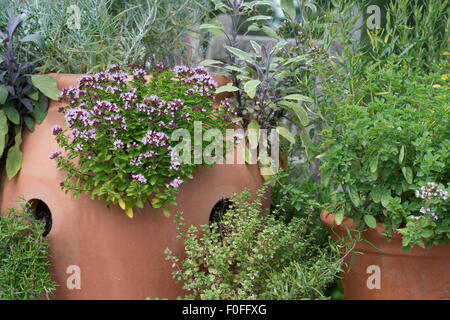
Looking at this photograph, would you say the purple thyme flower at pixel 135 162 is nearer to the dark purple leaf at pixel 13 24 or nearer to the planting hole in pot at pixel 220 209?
the planting hole in pot at pixel 220 209

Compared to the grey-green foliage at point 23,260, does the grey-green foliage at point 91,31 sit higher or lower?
higher

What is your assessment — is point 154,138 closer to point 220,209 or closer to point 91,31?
point 220,209

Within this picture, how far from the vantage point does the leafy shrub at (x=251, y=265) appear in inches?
67.0

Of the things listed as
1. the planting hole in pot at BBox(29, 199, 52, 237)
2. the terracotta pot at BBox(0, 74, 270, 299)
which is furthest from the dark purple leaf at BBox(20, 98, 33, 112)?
the planting hole in pot at BBox(29, 199, 52, 237)

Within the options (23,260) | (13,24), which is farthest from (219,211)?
(13,24)

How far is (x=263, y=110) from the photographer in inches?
90.5

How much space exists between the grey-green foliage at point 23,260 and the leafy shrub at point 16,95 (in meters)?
0.31

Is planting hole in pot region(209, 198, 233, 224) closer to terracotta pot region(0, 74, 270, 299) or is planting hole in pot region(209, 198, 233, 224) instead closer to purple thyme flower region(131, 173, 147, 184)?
terracotta pot region(0, 74, 270, 299)

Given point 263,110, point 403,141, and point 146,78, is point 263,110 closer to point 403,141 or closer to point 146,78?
point 146,78

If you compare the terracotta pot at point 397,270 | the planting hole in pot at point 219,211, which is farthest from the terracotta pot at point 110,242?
the terracotta pot at point 397,270

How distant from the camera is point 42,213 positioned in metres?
2.16

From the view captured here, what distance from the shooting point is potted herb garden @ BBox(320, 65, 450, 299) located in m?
1.62

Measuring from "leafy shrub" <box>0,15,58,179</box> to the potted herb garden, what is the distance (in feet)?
4.30

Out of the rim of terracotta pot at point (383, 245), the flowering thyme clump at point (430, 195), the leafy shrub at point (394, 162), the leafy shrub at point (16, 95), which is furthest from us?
the leafy shrub at point (16, 95)
